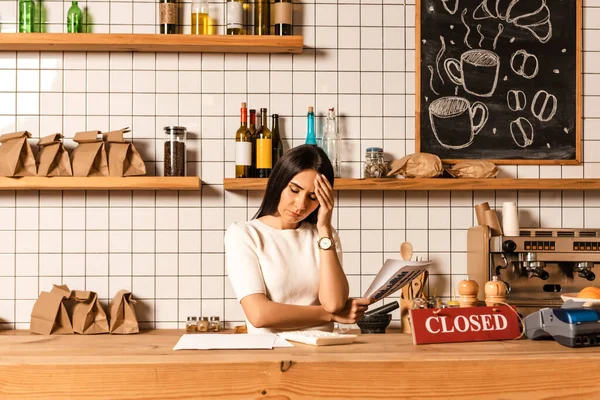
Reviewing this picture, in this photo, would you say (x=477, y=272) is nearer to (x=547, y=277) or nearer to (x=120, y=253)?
(x=547, y=277)

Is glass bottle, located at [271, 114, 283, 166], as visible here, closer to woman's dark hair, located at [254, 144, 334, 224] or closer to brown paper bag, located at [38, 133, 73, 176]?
brown paper bag, located at [38, 133, 73, 176]

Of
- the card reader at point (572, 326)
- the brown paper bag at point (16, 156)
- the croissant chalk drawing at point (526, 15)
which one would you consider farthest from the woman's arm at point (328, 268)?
the croissant chalk drawing at point (526, 15)

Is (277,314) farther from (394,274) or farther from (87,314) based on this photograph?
(87,314)

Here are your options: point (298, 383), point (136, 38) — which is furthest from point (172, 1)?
point (298, 383)

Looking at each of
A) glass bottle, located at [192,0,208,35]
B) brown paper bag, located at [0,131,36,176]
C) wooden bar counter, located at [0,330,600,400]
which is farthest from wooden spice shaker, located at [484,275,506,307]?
brown paper bag, located at [0,131,36,176]

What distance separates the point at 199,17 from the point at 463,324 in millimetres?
2070

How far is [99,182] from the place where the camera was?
2924 mm

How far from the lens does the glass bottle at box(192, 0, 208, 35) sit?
3.12 metres

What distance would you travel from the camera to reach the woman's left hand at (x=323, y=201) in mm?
2076

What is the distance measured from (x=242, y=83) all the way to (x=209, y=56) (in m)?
0.19

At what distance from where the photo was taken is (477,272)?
3.03 meters

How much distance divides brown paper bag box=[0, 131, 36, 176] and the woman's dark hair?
129 cm

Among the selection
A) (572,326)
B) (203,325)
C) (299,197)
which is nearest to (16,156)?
(203,325)

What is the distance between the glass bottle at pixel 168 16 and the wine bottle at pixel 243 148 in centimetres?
46
